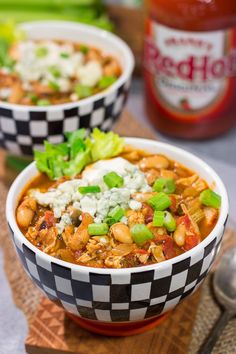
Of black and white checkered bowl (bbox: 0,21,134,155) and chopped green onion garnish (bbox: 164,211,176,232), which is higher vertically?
chopped green onion garnish (bbox: 164,211,176,232)

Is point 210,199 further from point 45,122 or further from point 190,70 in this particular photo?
point 190,70

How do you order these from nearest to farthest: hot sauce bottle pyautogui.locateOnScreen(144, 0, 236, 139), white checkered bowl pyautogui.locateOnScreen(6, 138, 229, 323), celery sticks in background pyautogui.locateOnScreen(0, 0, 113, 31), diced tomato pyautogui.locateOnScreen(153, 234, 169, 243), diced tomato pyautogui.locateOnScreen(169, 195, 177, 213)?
white checkered bowl pyautogui.locateOnScreen(6, 138, 229, 323), diced tomato pyautogui.locateOnScreen(153, 234, 169, 243), diced tomato pyautogui.locateOnScreen(169, 195, 177, 213), hot sauce bottle pyautogui.locateOnScreen(144, 0, 236, 139), celery sticks in background pyautogui.locateOnScreen(0, 0, 113, 31)

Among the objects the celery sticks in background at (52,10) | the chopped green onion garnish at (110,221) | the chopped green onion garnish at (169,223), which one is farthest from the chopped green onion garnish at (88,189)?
the celery sticks in background at (52,10)

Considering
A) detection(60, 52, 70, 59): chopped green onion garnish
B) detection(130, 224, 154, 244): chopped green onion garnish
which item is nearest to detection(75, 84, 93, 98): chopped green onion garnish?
detection(60, 52, 70, 59): chopped green onion garnish

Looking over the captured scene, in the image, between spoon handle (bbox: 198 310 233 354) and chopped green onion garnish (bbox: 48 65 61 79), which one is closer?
spoon handle (bbox: 198 310 233 354)

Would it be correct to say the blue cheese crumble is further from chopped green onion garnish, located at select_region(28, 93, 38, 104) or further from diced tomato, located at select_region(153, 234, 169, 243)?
chopped green onion garnish, located at select_region(28, 93, 38, 104)

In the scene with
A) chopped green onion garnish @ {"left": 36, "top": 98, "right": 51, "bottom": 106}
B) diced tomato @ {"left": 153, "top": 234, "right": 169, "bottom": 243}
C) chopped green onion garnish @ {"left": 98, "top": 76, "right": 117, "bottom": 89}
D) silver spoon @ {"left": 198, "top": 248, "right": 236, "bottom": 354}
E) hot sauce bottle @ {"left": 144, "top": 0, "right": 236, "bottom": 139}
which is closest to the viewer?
diced tomato @ {"left": 153, "top": 234, "right": 169, "bottom": 243}

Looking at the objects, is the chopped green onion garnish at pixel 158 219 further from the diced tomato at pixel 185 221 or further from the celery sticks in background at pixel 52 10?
the celery sticks in background at pixel 52 10

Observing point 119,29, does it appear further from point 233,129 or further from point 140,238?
point 140,238

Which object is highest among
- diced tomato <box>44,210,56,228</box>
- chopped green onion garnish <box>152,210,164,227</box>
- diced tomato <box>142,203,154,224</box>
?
chopped green onion garnish <box>152,210,164,227</box>

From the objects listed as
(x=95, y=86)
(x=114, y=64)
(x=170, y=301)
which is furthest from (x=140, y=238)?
(x=114, y=64)
